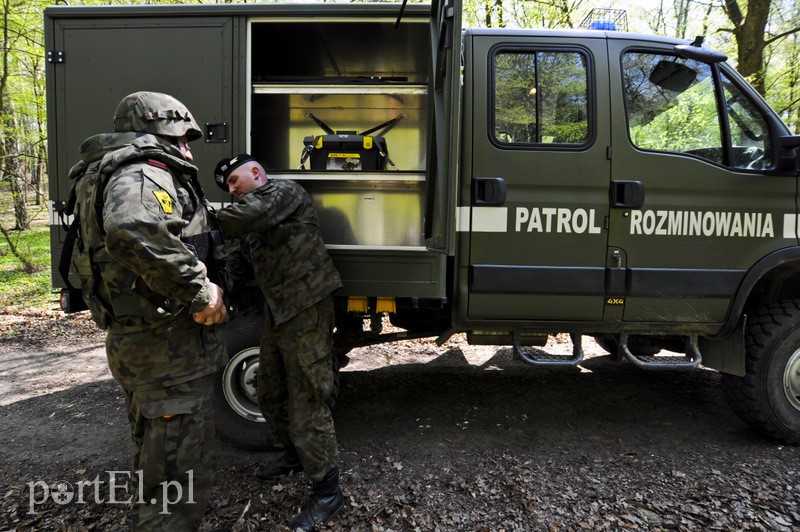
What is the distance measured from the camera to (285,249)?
2.61 meters

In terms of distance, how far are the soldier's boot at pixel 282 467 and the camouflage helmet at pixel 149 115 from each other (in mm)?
1771

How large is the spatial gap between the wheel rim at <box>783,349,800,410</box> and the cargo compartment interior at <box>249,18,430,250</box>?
7.86 ft

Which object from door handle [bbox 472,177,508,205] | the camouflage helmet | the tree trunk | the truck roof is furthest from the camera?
the tree trunk

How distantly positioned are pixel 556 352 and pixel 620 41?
3.03 meters

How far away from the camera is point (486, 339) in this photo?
3223mm

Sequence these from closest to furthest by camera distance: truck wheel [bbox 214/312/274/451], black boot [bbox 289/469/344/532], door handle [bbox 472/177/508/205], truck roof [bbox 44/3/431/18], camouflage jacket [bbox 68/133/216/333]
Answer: camouflage jacket [bbox 68/133/216/333]
black boot [bbox 289/469/344/532]
truck roof [bbox 44/3/431/18]
door handle [bbox 472/177/508/205]
truck wheel [bbox 214/312/274/451]

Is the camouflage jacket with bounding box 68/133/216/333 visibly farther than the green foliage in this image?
No

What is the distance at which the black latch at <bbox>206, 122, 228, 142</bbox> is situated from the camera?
2.91 meters

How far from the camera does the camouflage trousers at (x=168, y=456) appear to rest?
198cm

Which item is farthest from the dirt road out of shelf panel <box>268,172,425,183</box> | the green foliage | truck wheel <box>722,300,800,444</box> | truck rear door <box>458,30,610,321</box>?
the green foliage

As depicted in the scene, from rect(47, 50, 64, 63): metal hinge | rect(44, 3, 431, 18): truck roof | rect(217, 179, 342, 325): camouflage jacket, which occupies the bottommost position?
rect(217, 179, 342, 325): camouflage jacket

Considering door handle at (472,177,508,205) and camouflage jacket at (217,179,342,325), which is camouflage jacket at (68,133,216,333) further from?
door handle at (472,177,508,205)

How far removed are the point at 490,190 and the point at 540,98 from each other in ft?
2.09

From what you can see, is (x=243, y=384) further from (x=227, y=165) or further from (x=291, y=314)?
(x=227, y=165)
